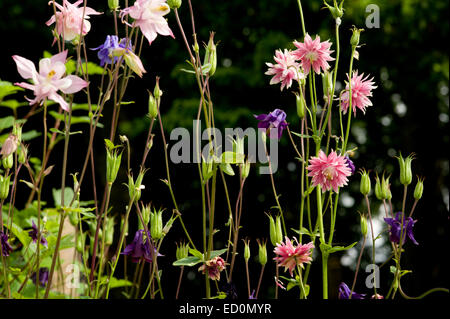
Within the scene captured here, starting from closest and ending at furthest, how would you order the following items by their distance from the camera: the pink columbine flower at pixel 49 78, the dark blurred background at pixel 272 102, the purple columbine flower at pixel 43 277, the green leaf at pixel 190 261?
the pink columbine flower at pixel 49 78, the green leaf at pixel 190 261, the purple columbine flower at pixel 43 277, the dark blurred background at pixel 272 102

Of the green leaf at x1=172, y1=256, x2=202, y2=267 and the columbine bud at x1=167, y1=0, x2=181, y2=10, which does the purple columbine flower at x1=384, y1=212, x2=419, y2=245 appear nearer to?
the green leaf at x1=172, y1=256, x2=202, y2=267

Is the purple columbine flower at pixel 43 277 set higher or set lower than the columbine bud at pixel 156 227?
lower

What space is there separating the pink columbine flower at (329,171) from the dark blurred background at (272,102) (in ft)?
10.5

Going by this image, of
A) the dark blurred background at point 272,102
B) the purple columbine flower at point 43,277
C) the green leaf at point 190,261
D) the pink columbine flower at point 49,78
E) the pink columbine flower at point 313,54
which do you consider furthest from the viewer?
the dark blurred background at point 272,102

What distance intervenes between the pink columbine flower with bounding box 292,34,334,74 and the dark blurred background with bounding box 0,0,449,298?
3109mm

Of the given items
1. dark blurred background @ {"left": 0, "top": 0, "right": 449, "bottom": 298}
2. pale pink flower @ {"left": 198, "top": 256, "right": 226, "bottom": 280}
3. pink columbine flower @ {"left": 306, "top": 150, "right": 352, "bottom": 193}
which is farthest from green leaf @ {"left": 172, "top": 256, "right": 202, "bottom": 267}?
dark blurred background @ {"left": 0, "top": 0, "right": 449, "bottom": 298}

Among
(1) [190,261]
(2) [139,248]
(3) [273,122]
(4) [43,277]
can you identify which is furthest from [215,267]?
(4) [43,277]

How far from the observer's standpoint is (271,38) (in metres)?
4.26

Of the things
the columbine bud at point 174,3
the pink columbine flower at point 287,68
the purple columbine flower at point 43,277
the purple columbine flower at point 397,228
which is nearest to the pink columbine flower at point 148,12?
the columbine bud at point 174,3

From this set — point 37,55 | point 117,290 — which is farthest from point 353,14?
point 37,55

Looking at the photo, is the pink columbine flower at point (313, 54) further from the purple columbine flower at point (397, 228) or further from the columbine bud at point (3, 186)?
the columbine bud at point (3, 186)

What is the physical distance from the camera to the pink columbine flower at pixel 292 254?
96 centimetres
